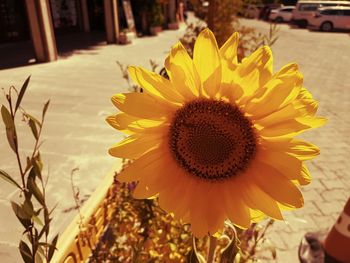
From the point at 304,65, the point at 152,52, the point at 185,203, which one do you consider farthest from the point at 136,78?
the point at 304,65

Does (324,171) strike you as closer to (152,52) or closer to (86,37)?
(152,52)

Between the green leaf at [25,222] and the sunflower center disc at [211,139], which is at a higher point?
the sunflower center disc at [211,139]

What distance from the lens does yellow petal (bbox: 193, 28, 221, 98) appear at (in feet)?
2.90

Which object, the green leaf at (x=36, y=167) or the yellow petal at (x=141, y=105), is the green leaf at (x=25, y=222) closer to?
the green leaf at (x=36, y=167)

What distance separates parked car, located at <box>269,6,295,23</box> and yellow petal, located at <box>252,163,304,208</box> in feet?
108

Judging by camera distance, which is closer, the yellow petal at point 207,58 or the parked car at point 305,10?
the yellow petal at point 207,58

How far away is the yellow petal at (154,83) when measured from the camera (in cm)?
90

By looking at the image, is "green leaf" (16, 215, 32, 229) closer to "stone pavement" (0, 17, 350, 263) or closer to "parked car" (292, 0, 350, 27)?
"stone pavement" (0, 17, 350, 263)

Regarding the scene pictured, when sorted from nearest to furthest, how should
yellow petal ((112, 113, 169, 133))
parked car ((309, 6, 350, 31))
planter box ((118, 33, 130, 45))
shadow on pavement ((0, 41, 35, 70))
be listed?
yellow petal ((112, 113, 169, 133)) → shadow on pavement ((0, 41, 35, 70)) → planter box ((118, 33, 130, 45)) → parked car ((309, 6, 350, 31))

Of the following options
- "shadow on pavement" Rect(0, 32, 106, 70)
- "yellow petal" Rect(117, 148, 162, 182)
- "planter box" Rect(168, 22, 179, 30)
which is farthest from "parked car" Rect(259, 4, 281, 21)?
"yellow petal" Rect(117, 148, 162, 182)

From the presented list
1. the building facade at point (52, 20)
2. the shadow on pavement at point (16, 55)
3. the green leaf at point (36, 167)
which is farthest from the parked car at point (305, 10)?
the green leaf at point (36, 167)

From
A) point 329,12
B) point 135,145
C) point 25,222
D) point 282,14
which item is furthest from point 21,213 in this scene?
point 282,14

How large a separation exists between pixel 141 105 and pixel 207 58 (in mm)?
230

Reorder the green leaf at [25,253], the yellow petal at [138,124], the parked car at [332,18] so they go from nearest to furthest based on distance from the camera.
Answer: the yellow petal at [138,124], the green leaf at [25,253], the parked car at [332,18]
